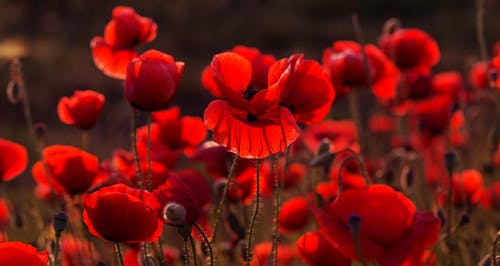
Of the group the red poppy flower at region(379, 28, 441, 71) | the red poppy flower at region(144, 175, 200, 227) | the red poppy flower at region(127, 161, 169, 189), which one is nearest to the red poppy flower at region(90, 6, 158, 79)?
the red poppy flower at region(127, 161, 169, 189)

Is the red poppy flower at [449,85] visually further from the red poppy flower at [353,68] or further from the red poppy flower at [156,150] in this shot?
the red poppy flower at [156,150]

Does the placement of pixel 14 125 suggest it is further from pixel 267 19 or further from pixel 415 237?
pixel 415 237

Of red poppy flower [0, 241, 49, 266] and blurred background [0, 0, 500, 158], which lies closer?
red poppy flower [0, 241, 49, 266]

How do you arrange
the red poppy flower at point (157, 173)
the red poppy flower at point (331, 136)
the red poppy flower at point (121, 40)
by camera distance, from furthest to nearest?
the red poppy flower at point (331, 136), the red poppy flower at point (121, 40), the red poppy flower at point (157, 173)

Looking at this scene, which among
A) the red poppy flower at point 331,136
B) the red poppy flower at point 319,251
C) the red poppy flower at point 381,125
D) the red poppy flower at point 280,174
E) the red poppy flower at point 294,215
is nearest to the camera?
the red poppy flower at point 319,251

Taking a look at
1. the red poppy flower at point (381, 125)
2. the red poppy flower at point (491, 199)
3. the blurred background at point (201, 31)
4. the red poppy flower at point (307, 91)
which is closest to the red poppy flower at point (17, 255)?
the red poppy flower at point (307, 91)

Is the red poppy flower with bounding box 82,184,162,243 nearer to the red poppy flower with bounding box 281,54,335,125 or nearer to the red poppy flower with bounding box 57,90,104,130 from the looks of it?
the red poppy flower with bounding box 281,54,335,125
